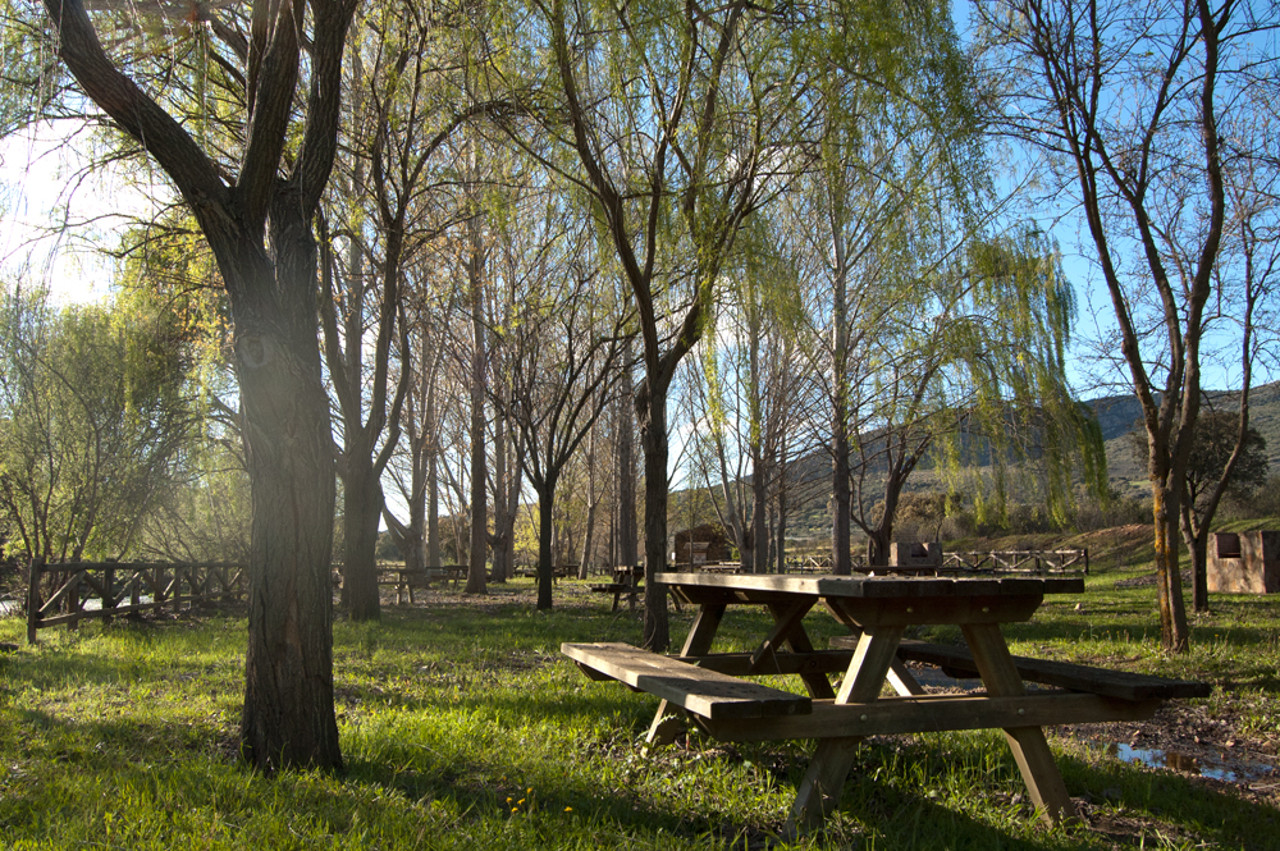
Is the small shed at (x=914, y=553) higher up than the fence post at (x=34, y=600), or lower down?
lower down

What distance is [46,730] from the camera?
4.34 m

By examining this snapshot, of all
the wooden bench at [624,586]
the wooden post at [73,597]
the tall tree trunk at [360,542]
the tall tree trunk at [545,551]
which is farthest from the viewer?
the tall tree trunk at [545,551]

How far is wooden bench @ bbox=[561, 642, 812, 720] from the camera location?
2645 mm

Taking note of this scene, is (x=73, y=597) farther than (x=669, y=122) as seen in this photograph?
Yes

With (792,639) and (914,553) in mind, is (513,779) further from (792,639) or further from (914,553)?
(914,553)

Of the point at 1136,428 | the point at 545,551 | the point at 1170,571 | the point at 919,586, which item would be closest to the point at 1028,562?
the point at 1136,428

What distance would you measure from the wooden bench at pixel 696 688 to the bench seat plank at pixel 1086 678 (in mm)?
1362

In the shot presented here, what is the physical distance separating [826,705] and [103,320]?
14.0m

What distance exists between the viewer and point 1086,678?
3451mm

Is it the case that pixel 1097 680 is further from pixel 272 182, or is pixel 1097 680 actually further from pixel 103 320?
pixel 103 320

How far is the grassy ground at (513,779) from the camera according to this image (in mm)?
2801

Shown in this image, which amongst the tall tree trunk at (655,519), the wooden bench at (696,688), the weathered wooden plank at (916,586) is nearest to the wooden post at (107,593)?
the tall tree trunk at (655,519)

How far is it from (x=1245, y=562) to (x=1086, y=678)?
57.3 ft

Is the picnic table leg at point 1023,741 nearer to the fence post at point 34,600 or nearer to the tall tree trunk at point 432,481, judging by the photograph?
the fence post at point 34,600
